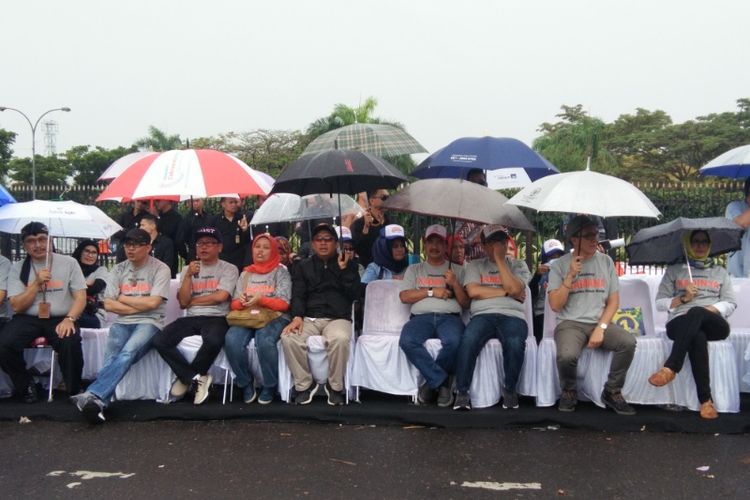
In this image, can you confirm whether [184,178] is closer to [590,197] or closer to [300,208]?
[300,208]

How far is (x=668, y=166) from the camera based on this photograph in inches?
1617

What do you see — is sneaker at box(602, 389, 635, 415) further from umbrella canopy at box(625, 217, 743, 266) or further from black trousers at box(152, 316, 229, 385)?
black trousers at box(152, 316, 229, 385)

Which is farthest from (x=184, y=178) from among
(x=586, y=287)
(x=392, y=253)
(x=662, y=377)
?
(x=662, y=377)

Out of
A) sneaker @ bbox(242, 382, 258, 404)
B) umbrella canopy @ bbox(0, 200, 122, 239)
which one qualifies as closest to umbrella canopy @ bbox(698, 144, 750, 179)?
sneaker @ bbox(242, 382, 258, 404)

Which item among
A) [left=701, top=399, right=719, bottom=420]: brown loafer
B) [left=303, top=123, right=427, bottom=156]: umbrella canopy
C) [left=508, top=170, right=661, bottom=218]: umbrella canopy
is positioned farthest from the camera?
[left=303, top=123, right=427, bottom=156]: umbrella canopy

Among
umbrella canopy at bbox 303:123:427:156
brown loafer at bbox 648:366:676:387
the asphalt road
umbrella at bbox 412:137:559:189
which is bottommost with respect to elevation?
the asphalt road

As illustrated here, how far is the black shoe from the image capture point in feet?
20.8

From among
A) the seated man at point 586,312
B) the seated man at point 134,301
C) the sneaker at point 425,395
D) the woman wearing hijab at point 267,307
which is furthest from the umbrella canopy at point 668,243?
the seated man at point 134,301

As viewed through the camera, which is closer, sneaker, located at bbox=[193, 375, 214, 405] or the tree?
sneaker, located at bbox=[193, 375, 214, 405]

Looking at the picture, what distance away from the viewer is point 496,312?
618 centimetres

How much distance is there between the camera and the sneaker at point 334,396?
6.12m

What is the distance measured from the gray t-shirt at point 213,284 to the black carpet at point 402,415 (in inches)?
27.8

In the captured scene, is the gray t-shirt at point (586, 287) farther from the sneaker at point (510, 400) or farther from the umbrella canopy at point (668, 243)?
the sneaker at point (510, 400)

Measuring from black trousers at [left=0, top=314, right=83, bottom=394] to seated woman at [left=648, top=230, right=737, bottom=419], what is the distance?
4.37m
